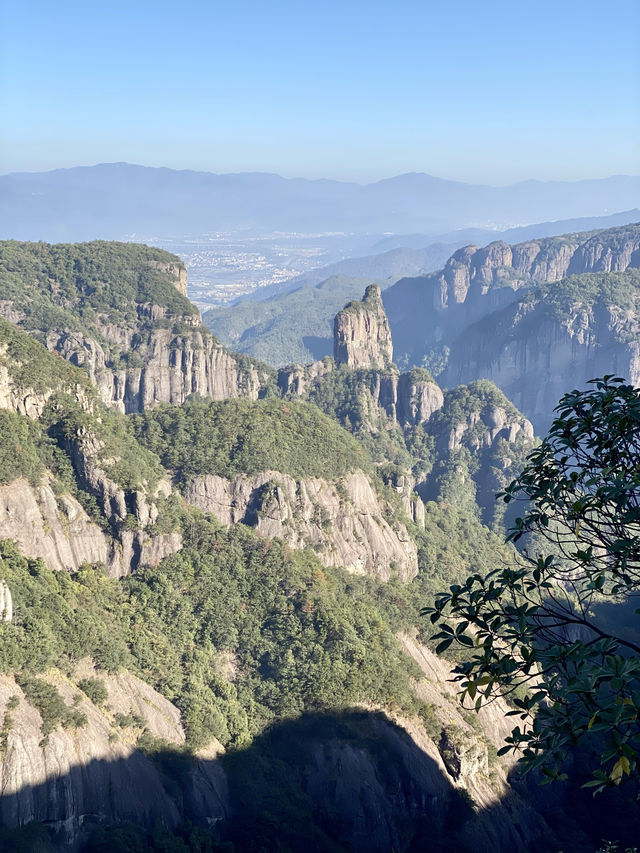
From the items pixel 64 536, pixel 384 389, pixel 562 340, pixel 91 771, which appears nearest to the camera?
pixel 91 771

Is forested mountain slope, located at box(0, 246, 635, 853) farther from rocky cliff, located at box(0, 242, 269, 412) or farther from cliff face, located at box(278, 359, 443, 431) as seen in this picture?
cliff face, located at box(278, 359, 443, 431)

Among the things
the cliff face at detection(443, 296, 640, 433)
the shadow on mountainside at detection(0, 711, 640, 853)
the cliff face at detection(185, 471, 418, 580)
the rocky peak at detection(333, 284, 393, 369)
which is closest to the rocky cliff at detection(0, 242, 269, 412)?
the rocky peak at detection(333, 284, 393, 369)

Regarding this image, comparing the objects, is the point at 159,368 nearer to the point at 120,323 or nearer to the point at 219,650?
the point at 120,323

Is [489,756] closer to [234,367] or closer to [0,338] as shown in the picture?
[0,338]

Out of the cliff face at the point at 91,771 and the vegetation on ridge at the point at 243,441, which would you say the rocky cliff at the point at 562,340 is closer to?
the vegetation on ridge at the point at 243,441

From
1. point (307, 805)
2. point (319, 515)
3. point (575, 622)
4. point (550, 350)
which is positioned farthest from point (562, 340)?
point (575, 622)
